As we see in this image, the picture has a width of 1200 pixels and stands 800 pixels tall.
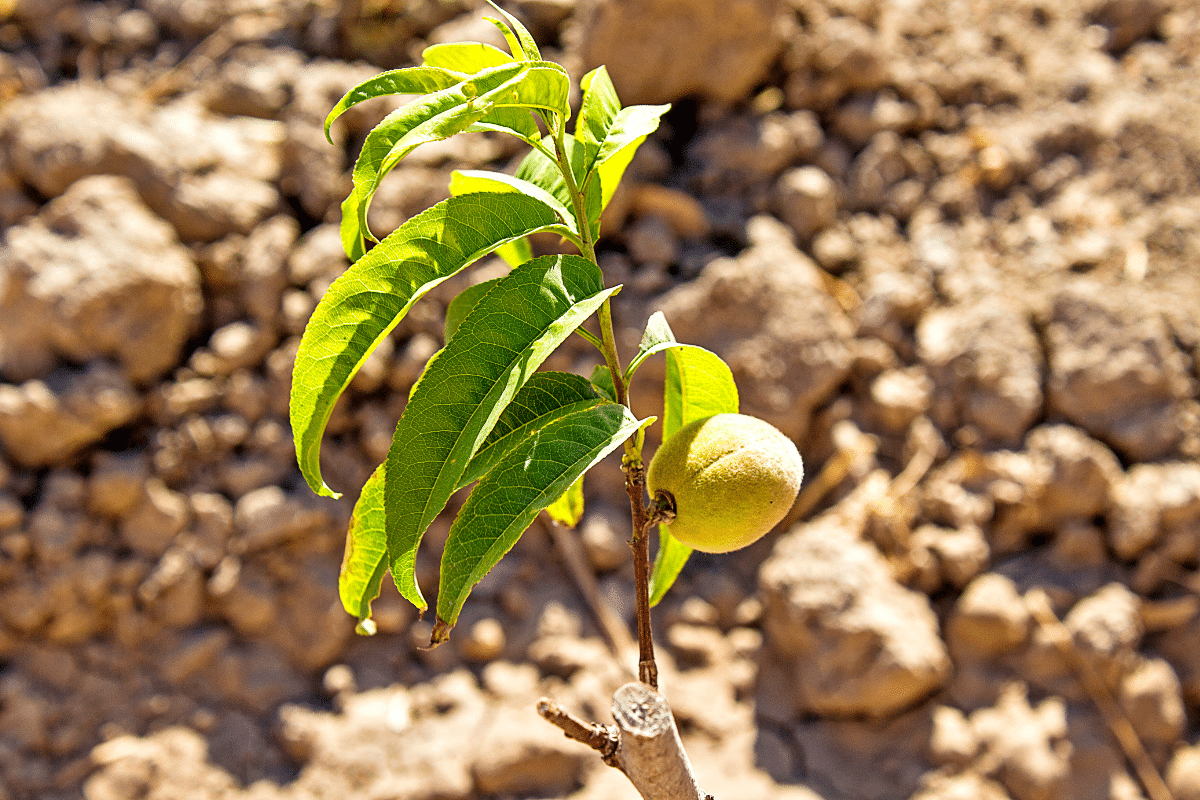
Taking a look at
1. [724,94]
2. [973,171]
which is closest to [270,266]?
[724,94]

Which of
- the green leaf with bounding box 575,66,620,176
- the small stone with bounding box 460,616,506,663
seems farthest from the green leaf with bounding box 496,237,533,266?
the small stone with bounding box 460,616,506,663

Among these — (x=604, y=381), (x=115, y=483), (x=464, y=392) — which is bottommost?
(x=115, y=483)

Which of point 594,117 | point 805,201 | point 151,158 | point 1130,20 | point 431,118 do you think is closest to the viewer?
point 431,118

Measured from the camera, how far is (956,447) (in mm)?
3049

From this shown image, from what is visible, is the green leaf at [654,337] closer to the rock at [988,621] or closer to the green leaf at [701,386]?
the green leaf at [701,386]

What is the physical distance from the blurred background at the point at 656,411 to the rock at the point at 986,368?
0.05 feet

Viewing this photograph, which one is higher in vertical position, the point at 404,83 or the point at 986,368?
the point at 404,83

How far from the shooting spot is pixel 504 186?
1110mm

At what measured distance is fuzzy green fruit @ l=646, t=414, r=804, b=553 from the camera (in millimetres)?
1002

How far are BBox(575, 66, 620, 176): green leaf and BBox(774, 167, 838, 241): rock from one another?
2336 mm

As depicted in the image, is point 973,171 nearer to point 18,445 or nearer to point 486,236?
point 486,236

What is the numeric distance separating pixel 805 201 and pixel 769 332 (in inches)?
23.3

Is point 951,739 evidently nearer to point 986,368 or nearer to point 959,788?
point 959,788

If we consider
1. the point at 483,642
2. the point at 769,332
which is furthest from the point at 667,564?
the point at 769,332
